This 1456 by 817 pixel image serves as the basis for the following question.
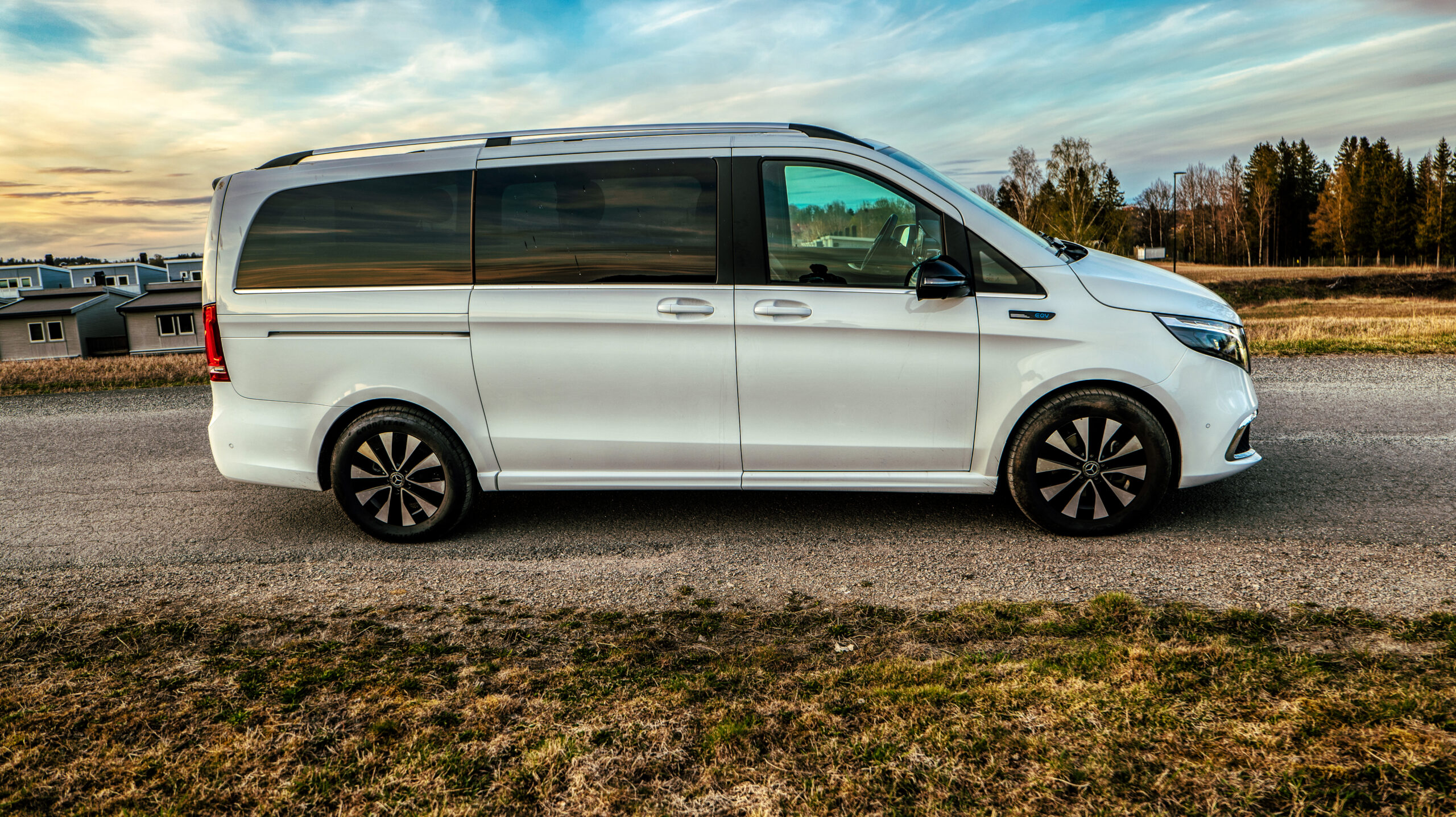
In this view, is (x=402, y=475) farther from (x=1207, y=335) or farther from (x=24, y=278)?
(x=24, y=278)

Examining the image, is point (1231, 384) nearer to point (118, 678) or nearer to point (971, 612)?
point (971, 612)

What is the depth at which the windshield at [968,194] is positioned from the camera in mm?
4402

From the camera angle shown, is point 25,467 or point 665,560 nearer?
point 665,560

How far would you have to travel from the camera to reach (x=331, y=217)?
4.58 meters

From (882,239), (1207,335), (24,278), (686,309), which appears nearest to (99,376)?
(686,309)

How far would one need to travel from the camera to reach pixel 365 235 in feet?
14.9

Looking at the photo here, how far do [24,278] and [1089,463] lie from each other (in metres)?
118

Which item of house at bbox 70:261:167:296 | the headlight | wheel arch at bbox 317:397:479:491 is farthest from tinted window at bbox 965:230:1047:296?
house at bbox 70:261:167:296

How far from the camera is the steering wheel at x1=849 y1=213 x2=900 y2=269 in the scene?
14.1 ft

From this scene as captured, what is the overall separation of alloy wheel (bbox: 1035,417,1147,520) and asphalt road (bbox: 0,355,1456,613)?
0.63ft

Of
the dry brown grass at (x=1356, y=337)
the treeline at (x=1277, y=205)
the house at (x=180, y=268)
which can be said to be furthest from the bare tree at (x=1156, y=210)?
the house at (x=180, y=268)

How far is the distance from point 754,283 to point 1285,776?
2922 mm

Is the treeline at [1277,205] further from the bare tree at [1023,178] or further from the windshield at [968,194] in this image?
the windshield at [968,194]

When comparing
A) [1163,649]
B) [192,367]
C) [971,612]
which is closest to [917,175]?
[971,612]
